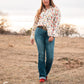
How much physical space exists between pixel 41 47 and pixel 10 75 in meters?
1.63

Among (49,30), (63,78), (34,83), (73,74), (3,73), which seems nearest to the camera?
(49,30)

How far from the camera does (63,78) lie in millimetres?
4453

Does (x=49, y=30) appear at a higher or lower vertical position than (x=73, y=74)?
higher

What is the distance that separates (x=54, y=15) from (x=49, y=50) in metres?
0.68

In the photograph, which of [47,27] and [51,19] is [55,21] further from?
[47,27]

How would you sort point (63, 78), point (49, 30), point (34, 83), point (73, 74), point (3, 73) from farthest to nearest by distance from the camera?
point (3, 73) < point (73, 74) < point (63, 78) < point (34, 83) < point (49, 30)

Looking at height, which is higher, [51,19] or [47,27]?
[51,19]

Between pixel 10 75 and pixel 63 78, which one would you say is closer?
pixel 63 78

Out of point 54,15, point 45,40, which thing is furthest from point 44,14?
point 45,40

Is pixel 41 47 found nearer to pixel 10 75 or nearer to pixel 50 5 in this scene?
pixel 50 5

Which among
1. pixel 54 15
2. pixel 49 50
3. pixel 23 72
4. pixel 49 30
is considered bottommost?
pixel 23 72

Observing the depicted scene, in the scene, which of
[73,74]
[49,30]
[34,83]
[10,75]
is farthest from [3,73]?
[49,30]

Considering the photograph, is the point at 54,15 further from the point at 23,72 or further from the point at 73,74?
the point at 23,72

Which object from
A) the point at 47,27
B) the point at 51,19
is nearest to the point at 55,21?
the point at 51,19
